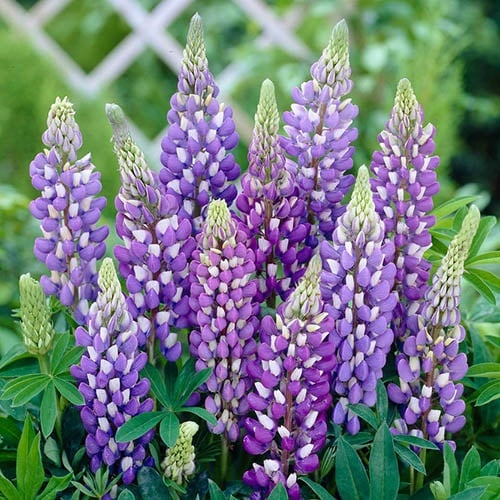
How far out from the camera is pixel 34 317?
802 mm

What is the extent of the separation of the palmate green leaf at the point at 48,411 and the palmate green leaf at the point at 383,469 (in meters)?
0.29

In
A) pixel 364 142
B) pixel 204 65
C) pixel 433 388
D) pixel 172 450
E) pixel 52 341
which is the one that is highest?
pixel 204 65

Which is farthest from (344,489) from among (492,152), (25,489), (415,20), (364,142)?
(492,152)

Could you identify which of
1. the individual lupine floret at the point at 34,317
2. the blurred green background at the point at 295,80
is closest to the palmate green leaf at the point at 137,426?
the individual lupine floret at the point at 34,317

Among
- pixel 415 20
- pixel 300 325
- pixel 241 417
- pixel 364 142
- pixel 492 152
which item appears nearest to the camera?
pixel 300 325

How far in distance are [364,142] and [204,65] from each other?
7.04 feet

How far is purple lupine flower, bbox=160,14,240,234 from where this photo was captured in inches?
32.9

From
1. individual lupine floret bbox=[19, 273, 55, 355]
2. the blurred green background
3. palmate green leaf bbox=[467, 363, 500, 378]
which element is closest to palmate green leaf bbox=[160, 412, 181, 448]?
individual lupine floret bbox=[19, 273, 55, 355]

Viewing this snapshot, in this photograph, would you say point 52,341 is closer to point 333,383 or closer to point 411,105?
point 333,383

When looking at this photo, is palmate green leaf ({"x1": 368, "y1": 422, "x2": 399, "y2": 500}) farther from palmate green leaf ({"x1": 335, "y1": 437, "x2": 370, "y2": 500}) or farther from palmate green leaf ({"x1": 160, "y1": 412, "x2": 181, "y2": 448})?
palmate green leaf ({"x1": 160, "y1": 412, "x2": 181, "y2": 448})

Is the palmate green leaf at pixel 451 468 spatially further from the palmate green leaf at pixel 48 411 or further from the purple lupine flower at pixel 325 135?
the palmate green leaf at pixel 48 411

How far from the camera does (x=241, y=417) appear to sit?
0.82m

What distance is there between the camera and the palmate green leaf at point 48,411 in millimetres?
764

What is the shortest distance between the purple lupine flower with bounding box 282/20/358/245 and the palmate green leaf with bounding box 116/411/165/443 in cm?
24
